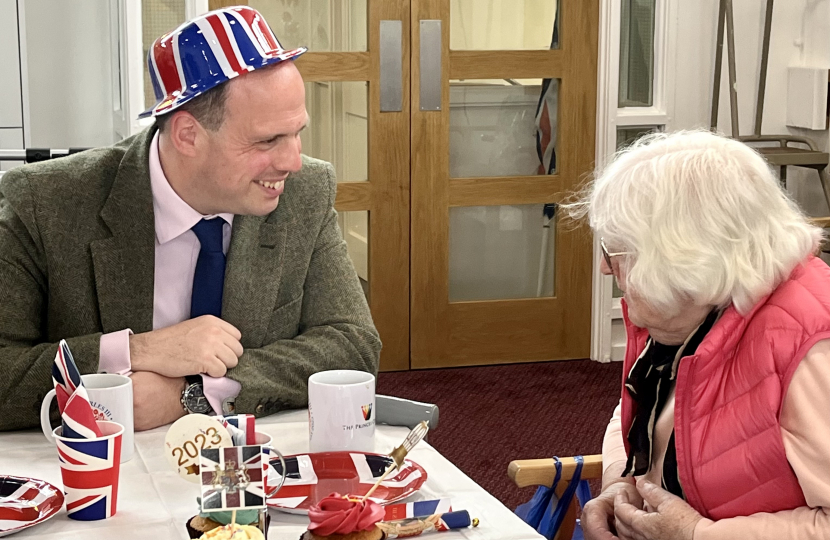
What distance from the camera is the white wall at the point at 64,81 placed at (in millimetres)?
4512

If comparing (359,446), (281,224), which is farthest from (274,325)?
(359,446)

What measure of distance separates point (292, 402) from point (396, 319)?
2.52 metres

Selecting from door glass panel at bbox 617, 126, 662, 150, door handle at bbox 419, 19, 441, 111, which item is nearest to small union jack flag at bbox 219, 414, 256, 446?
door handle at bbox 419, 19, 441, 111

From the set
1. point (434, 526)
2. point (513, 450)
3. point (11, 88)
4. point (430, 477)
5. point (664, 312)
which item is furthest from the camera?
point (11, 88)

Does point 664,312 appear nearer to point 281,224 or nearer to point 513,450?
point 281,224

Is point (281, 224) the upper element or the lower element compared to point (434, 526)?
upper

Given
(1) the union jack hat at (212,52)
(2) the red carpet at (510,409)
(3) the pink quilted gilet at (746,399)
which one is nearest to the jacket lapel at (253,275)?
(1) the union jack hat at (212,52)

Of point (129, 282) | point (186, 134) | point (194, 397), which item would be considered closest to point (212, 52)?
point (186, 134)

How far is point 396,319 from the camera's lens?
13.8ft

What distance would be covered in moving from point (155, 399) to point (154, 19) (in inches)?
96.2

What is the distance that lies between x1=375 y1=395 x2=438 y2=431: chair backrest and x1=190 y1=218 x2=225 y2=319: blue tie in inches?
14.4

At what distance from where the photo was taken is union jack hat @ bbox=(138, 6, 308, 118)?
170 centimetres

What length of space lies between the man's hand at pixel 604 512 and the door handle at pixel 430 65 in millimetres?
2593

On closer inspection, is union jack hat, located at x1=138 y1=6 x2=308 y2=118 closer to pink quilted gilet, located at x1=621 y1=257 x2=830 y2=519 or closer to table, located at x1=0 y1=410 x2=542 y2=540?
table, located at x1=0 y1=410 x2=542 y2=540
